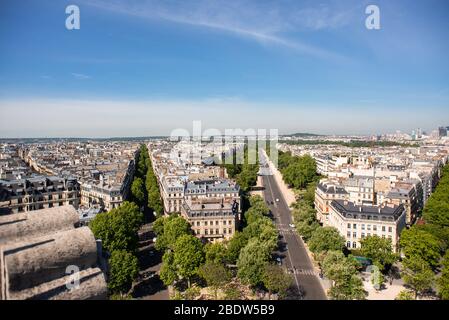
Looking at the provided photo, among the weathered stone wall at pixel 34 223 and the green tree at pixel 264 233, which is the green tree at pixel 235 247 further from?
the weathered stone wall at pixel 34 223

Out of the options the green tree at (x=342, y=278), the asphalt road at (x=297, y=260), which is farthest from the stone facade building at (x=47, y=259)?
the asphalt road at (x=297, y=260)

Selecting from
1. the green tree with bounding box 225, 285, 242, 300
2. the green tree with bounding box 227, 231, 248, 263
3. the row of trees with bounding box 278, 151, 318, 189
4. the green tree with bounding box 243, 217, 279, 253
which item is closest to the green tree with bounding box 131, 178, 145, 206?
the green tree with bounding box 243, 217, 279, 253

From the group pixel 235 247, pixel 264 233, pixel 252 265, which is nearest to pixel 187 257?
pixel 235 247

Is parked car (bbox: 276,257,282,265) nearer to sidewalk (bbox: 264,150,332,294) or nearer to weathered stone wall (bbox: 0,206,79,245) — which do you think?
sidewalk (bbox: 264,150,332,294)

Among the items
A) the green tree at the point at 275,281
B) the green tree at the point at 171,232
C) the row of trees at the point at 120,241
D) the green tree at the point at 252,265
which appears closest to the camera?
the green tree at the point at 275,281

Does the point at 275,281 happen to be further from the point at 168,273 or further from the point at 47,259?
the point at 47,259
